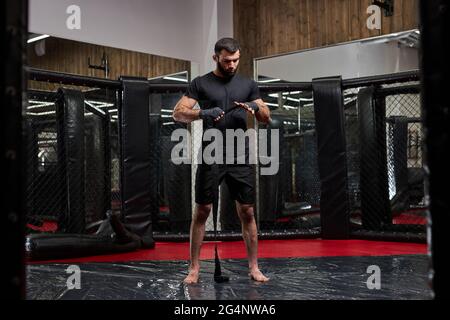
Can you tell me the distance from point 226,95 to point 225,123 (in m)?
0.18

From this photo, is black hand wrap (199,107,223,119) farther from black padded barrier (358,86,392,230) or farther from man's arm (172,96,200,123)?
black padded barrier (358,86,392,230)

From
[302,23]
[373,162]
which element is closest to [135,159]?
[373,162]

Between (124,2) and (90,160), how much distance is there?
2.29 metres

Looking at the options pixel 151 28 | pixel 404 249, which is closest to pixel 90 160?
pixel 151 28

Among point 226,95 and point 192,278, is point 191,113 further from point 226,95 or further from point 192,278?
point 192,278

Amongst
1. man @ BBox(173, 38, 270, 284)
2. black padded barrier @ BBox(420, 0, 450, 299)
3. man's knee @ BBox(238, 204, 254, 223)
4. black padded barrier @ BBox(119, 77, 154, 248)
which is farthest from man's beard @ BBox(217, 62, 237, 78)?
black padded barrier @ BBox(119, 77, 154, 248)

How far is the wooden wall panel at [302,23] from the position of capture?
6867 millimetres

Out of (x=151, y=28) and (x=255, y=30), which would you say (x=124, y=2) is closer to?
(x=151, y=28)

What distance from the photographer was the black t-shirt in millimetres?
3289

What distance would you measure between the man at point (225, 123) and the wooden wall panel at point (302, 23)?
4.21 meters

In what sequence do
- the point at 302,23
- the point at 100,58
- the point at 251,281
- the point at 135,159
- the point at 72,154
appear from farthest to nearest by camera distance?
the point at 100,58, the point at 302,23, the point at 72,154, the point at 135,159, the point at 251,281

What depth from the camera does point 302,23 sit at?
7.62 metres

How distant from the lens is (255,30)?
8031 millimetres

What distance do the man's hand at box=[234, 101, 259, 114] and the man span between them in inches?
0.4
